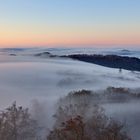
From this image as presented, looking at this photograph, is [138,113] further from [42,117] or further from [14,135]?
[14,135]

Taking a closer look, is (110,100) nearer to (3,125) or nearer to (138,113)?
(138,113)

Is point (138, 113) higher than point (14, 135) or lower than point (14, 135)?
lower

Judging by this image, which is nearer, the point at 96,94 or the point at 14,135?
the point at 14,135

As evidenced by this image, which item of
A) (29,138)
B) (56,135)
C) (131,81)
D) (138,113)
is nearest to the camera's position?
(56,135)

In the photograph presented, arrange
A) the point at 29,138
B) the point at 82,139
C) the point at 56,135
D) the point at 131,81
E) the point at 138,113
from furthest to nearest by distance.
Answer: the point at 131,81 → the point at 138,113 → the point at 29,138 → the point at 56,135 → the point at 82,139

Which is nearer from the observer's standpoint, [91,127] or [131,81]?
[91,127]

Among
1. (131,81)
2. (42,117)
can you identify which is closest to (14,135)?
(42,117)

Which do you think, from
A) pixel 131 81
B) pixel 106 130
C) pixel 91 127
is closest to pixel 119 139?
pixel 106 130

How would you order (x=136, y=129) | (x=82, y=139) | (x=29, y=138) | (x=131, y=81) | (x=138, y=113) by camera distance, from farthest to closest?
(x=131, y=81) < (x=138, y=113) < (x=136, y=129) < (x=29, y=138) < (x=82, y=139)

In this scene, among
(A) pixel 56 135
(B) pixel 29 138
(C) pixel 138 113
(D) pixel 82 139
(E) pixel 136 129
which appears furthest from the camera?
(C) pixel 138 113
